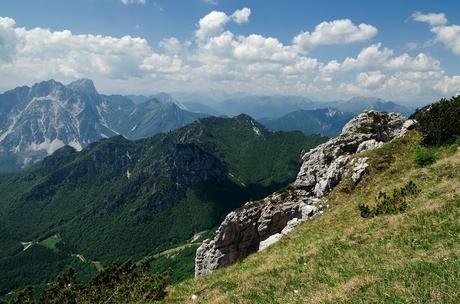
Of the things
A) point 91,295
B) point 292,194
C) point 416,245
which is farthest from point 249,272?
point 292,194

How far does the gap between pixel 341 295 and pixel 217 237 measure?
66.4 meters

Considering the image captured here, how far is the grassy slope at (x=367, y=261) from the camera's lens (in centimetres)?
1869

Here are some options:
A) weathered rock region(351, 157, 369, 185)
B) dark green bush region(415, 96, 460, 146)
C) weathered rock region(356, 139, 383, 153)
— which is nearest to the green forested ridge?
dark green bush region(415, 96, 460, 146)

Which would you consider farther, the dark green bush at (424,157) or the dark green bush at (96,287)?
the dark green bush at (96,287)

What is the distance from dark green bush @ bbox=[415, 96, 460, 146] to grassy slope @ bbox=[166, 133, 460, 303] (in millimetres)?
10698

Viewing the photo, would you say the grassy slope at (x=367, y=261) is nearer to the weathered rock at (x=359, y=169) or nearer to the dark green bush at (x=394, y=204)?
the dark green bush at (x=394, y=204)

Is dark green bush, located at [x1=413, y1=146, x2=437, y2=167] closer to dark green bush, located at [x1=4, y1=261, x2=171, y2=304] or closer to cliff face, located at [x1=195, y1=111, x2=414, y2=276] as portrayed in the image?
cliff face, located at [x1=195, y1=111, x2=414, y2=276]

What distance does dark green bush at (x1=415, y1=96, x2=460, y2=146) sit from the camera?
55.1 meters

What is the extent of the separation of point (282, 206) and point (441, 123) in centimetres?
3354

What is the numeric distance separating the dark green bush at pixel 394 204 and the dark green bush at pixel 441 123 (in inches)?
757

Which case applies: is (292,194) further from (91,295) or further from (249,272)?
(249,272)

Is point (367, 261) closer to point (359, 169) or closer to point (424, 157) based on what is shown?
point (424, 157)

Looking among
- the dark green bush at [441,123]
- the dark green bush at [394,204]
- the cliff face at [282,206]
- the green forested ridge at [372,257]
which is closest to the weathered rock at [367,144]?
the cliff face at [282,206]

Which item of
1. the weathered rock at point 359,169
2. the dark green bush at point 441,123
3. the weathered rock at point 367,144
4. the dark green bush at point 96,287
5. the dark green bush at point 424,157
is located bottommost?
the dark green bush at point 96,287
